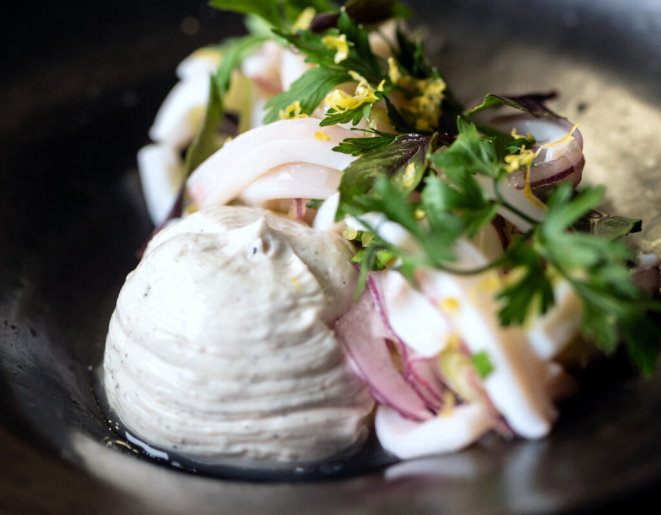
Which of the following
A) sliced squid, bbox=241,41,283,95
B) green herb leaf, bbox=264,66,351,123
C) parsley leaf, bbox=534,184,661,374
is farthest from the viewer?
sliced squid, bbox=241,41,283,95

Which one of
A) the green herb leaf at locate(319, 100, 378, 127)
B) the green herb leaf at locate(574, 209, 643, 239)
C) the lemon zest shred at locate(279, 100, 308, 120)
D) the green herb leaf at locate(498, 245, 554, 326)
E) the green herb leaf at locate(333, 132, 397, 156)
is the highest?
the green herb leaf at locate(319, 100, 378, 127)

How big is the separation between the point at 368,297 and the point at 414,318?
0.56 feet

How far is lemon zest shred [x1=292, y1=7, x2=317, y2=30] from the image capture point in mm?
2014

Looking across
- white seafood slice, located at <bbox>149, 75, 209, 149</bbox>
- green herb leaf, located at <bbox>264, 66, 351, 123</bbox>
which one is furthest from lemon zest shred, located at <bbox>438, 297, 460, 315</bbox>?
white seafood slice, located at <bbox>149, 75, 209, 149</bbox>

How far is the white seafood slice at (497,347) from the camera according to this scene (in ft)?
3.73

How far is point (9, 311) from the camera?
1756 mm

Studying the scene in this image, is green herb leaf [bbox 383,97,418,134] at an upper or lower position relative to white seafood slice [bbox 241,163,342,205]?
upper

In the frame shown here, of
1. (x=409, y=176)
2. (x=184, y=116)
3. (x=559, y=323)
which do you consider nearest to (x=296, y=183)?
(x=409, y=176)

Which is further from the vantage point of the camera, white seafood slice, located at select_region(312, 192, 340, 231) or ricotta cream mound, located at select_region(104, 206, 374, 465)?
white seafood slice, located at select_region(312, 192, 340, 231)

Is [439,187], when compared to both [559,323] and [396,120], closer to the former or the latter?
[559,323]

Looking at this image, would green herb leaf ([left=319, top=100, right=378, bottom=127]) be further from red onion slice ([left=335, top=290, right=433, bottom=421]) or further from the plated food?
red onion slice ([left=335, top=290, right=433, bottom=421])

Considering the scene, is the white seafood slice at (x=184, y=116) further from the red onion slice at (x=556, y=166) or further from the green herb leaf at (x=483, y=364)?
the green herb leaf at (x=483, y=364)

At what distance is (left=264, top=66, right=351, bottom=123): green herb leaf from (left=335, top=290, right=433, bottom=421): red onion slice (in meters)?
0.61

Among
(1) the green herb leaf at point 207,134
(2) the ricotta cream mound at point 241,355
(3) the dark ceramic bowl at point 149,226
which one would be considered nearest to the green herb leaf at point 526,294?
(3) the dark ceramic bowl at point 149,226
